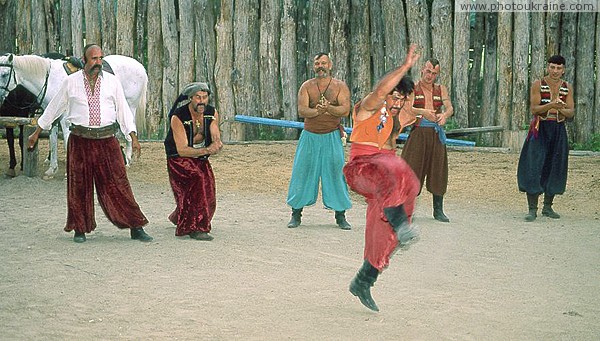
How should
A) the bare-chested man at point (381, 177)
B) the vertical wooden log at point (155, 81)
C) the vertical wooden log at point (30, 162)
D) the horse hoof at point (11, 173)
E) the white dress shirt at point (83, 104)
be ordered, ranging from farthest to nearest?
the vertical wooden log at point (155, 81)
the horse hoof at point (11, 173)
the vertical wooden log at point (30, 162)
the white dress shirt at point (83, 104)
the bare-chested man at point (381, 177)

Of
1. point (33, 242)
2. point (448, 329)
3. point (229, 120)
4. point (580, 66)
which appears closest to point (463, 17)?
point (580, 66)

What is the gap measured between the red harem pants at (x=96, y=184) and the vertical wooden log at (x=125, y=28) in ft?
21.1

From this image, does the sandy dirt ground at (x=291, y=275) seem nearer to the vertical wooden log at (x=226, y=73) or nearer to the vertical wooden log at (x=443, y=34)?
the vertical wooden log at (x=443, y=34)

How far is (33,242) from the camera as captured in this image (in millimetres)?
8828

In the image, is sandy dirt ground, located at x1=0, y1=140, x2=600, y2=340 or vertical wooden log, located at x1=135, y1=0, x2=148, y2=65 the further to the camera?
vertical wooden log, located at x1=135, y1=0, x2=148, y2=65

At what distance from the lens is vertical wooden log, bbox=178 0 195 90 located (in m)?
14.7

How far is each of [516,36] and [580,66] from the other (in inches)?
36.7

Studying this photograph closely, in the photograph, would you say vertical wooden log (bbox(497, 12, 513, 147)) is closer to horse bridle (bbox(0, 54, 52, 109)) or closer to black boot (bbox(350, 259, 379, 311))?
horse bridle (bbox(0, 54, 52, 109))

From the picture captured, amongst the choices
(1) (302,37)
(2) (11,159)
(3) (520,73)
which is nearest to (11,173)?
(2) (11,159)

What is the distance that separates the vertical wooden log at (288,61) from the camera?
1430 centimetres

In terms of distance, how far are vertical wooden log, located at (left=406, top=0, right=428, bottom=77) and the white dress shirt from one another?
604 cm

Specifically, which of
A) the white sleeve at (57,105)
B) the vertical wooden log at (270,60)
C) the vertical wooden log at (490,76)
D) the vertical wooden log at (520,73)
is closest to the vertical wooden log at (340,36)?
the vertical wooden log at (270,60)

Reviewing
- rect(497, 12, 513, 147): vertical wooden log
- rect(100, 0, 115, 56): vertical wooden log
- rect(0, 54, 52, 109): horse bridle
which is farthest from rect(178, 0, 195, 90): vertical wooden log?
rect(497, 12, 513, 147): vertical wooden log

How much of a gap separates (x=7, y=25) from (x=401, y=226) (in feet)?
37.8
